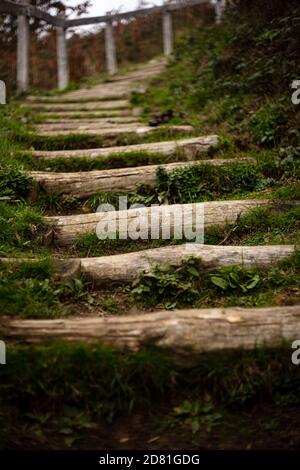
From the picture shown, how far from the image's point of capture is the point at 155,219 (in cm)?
392

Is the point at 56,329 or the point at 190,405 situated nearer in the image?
the point at 190,405

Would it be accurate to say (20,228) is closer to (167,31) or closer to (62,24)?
(62,24)

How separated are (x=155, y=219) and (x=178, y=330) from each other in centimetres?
154

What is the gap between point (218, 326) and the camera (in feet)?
8.39

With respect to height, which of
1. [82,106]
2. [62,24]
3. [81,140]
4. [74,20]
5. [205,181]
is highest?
[74,20]

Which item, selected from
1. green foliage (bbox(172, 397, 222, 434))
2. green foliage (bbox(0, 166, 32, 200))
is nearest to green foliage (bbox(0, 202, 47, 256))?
green foliage (bbox(0, 166, 32, 200))

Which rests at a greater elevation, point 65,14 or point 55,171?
point 65,14

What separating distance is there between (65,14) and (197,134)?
589 cm

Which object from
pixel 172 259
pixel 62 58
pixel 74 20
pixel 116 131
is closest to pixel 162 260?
pixel 172 259

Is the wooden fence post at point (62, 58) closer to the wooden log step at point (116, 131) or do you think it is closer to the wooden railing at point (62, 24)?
the wooden railing at point (62, 24)

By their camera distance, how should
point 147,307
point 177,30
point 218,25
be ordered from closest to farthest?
1. point 147,307
2. point 218,25
3. point 177,30

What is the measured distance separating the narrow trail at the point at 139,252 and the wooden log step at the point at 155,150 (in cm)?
1
